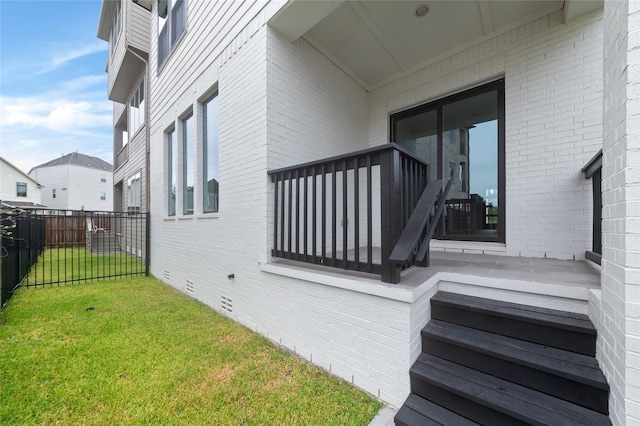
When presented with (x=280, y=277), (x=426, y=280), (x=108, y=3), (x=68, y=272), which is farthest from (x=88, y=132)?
(x=426, y=280)

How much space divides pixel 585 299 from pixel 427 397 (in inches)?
45.5

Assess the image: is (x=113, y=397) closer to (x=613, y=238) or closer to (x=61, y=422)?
(x=61, y=422)

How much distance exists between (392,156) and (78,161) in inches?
1282

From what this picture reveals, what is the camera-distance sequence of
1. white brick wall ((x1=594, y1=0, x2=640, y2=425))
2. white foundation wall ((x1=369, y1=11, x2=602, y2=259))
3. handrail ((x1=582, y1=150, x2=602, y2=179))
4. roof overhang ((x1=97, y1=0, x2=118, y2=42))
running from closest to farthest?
white brick wall ((x1=594, y1=0, x2=640, y2=425)) → handrail ((x1=582, y1=150, x2=602, y2=179)) → white foundation wall ((x1=369, y1=11, x2=602, y2=259)) → roof overhang ((x1=97, y1=0, x2=118, y2=42))

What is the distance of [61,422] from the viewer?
65.7 inches

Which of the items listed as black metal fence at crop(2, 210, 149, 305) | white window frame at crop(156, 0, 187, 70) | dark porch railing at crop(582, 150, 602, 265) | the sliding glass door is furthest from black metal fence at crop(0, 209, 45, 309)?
dark porch railing at crop(582, 150, 602, 265)

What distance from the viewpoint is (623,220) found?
113cm

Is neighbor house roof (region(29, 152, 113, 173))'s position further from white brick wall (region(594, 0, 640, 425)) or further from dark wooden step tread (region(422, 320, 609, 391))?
white brick wall (region(594, 0, 640, 425))

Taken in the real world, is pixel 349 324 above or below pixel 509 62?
below

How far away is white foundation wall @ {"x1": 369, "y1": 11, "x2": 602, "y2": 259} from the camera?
2771 mm

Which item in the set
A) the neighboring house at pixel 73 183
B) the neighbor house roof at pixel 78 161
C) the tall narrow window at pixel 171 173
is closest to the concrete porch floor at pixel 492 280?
the tall narrow window at pixel 171 173

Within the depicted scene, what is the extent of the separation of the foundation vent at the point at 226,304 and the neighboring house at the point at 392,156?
0.03 m

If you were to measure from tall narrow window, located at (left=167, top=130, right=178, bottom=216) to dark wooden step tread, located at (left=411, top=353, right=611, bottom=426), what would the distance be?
5305 mm

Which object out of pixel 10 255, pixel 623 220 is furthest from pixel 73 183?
pixel 623 220
